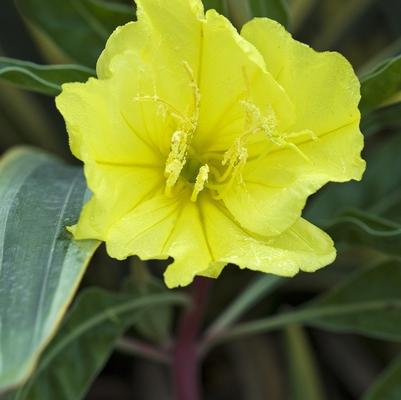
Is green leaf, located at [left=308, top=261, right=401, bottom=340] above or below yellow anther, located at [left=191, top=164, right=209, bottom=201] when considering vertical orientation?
below

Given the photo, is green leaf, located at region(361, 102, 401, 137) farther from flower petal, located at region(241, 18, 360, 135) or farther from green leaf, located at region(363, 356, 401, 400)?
green leaf, located at region(363, 356, 401, 400)

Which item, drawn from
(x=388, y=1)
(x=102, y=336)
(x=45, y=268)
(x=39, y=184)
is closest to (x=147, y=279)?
(x=102, y=336)

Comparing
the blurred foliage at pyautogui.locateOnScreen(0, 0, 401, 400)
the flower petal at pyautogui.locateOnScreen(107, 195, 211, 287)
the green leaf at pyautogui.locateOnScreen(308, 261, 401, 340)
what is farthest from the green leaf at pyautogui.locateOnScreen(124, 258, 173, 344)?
the flower petal at pyautogui.locateOnScreen(107, 195, 211, 287)

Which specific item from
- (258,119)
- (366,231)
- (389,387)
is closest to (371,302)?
(389,387)

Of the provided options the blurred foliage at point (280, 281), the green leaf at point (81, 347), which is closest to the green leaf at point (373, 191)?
the blurred foliage at point (280, 281)

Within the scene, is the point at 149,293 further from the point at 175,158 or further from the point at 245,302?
the point at 175,158
